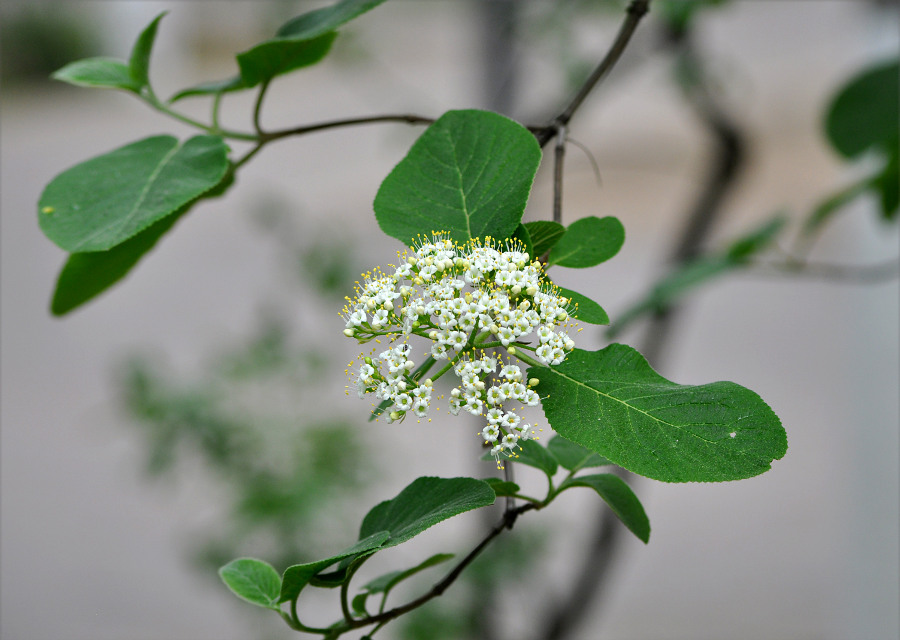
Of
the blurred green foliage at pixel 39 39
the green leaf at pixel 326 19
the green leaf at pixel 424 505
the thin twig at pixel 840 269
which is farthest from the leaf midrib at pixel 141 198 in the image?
the blurred green foliage at pixel 39 39

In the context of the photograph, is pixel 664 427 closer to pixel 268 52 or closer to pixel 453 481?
pixel 453 481

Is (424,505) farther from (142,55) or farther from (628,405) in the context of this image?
(142,55)

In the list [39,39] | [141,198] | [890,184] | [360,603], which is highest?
[39,39]

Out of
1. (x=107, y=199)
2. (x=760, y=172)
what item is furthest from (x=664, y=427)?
(x=760, y=172)

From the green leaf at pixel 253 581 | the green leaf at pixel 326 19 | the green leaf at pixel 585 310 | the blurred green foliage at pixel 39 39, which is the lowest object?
the green leaf at pixel 253 581

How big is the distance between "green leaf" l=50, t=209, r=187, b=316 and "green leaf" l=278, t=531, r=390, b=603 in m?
0.27

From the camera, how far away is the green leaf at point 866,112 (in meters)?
1.04

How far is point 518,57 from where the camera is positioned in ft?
4.99

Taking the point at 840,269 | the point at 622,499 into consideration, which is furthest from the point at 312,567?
the point at 840,269

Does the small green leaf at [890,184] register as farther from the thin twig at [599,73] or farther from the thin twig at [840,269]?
the thin twig at [599,73]

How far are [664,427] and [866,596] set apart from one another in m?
1.50

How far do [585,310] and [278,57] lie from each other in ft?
0.97

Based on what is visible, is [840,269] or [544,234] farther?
[840,269]

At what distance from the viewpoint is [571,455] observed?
475 mm
